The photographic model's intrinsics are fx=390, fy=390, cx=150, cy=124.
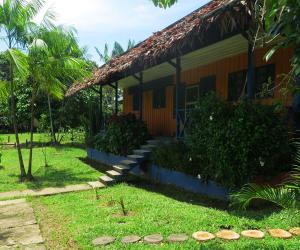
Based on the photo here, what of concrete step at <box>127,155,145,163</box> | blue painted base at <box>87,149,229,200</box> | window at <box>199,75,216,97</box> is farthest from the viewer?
window at <box>199,75,216,97</box>

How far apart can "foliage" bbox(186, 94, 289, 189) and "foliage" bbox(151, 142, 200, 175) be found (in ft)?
4.25

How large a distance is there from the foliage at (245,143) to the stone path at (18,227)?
3.27 metres

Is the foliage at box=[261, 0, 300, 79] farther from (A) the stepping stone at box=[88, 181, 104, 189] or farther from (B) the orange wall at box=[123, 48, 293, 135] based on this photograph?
(A) the stepping stone at box=[88, 181, 104, 189]

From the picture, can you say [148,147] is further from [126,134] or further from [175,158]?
[175,158]

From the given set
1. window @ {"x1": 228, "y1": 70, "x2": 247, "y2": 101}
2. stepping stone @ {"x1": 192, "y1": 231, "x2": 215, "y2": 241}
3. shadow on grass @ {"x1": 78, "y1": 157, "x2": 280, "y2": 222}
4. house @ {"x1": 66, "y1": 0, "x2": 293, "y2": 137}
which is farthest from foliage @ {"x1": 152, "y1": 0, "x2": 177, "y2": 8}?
window @ {"x1": 228, "y1": 70, "x2": 247, "y2": 101}

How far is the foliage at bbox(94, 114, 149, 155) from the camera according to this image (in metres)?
12.3

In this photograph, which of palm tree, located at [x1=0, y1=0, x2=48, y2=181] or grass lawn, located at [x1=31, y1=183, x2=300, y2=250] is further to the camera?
palm tree, located at [x1=0, y1=0, x2=48, y2=181]

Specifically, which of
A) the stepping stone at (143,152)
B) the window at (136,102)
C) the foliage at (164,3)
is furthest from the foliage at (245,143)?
the window at (136,102)

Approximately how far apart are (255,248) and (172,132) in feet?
32.4

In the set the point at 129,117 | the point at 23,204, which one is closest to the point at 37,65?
the point at 129,117

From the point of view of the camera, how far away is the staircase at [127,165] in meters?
10.1

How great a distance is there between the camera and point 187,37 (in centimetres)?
758

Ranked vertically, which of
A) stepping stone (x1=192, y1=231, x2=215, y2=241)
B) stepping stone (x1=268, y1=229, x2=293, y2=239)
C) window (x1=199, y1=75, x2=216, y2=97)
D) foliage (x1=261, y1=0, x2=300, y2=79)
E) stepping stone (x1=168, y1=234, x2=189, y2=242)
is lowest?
stepping stone (x1=168, y1=234, x2=189, y2=242)

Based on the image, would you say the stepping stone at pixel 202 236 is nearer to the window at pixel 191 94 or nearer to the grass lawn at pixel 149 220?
the grass lawn at pixel 149 220
